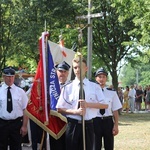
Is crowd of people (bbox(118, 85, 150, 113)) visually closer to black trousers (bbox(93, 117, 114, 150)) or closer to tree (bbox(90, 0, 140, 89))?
tree (bbox(90, 0, 140, 89))

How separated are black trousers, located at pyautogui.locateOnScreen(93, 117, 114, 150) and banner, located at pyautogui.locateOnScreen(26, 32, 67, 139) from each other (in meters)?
0.69

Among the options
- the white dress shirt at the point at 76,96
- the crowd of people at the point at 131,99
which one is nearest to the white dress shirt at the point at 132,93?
the crowd of people at the point at 131,99

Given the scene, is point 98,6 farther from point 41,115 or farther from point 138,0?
point 41,115

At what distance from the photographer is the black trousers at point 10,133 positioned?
7.10 meters

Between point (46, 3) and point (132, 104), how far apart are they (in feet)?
29.8

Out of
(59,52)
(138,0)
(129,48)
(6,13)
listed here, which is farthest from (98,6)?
(59,52)

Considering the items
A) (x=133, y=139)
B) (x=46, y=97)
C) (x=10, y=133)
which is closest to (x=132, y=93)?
(x=133, y=139)

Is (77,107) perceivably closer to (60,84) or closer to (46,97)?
(46,97)

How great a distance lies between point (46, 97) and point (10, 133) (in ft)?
3.64

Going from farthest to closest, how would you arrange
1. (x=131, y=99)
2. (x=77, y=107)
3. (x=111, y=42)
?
(x=131, y=99), (x=111, y=42), (x=77, y=107)

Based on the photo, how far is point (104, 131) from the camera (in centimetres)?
733

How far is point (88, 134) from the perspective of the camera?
574 centimetres

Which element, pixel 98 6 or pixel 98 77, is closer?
pixel 98 77

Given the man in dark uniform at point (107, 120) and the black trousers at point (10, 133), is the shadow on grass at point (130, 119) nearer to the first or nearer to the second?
the man in dark uniform at point (107, 120)
